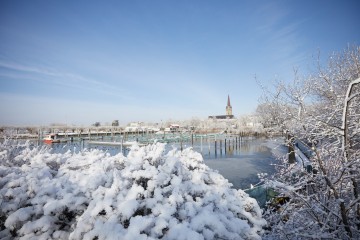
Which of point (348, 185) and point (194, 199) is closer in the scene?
point (194, 199)

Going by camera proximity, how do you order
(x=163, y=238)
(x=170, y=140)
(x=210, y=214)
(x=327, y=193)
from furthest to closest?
1. (x=170, y=140)
2. (x=327, y=193)
3. (x=210, y=214)
4. (x=163, y=238)

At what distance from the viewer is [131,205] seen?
304 cm

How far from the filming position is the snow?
294 cm

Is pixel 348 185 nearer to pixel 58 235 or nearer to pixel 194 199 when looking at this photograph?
pixel 194 199

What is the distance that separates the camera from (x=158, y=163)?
172 inches

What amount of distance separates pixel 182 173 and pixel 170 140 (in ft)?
144

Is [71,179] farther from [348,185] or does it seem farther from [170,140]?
[170,140]

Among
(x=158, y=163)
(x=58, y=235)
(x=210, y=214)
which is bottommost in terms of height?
(x=58, y=235)

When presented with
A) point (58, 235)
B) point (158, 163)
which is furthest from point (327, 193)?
point (58, 235)

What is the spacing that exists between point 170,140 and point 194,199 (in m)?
44.3

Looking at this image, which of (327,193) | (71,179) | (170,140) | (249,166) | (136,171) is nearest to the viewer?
(327,193)

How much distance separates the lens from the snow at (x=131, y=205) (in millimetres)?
2939

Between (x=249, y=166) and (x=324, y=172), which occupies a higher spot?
(x=324, y=172)

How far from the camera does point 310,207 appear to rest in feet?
10.7
